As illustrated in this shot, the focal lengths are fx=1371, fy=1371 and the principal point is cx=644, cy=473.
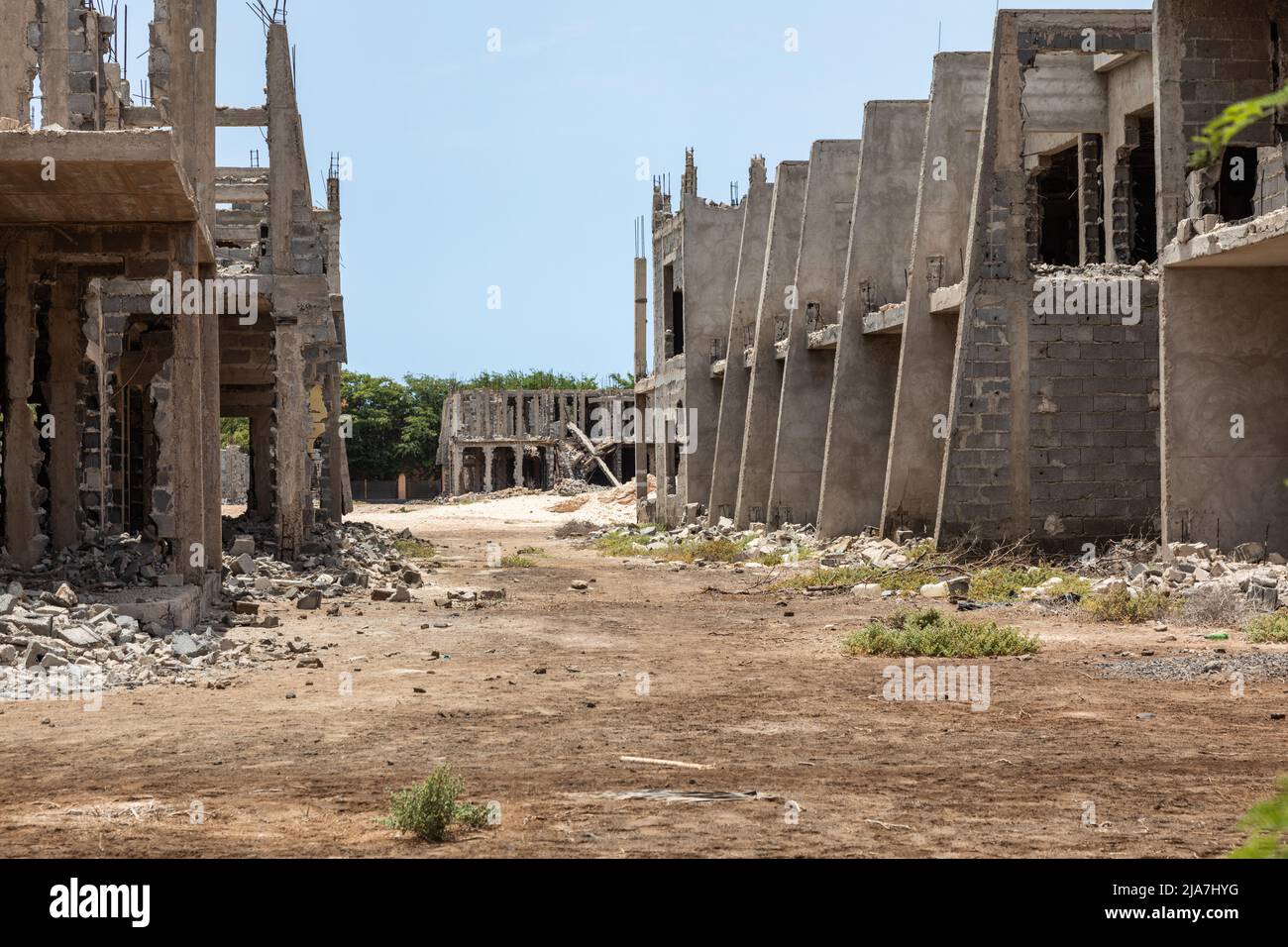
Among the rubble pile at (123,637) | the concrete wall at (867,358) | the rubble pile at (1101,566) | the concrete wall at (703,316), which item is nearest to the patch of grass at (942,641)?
the rubble pile at (1101,566)

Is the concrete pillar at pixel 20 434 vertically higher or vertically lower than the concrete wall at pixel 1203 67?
lower

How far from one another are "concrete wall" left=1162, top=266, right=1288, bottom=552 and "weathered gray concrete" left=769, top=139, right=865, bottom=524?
40.8 ft

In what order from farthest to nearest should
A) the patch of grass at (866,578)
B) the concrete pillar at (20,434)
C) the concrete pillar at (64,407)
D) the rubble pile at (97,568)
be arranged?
the patch of grass at (866,578), the concrete pillar at (64,407), the concrete pillar at (20,434), the rubble pile at (97,568)

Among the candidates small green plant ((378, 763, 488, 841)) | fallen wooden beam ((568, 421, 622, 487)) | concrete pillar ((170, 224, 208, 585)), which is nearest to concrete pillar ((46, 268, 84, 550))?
concrete pillar ((170, 224, 208, 585))

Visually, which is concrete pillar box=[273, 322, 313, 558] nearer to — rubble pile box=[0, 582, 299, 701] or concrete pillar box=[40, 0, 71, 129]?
concrete pillar box=[40, 0, 71, 129]

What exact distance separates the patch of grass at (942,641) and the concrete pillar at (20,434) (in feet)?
32.2

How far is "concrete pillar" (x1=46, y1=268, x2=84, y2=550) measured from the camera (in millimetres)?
17125

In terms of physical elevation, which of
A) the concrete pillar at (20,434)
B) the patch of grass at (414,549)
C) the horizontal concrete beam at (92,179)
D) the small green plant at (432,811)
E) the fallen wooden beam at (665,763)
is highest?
the horizontal concrete beam at (92,179)

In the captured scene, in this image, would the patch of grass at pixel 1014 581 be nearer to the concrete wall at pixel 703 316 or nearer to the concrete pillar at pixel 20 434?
the concrete pillar at pixel 20 434

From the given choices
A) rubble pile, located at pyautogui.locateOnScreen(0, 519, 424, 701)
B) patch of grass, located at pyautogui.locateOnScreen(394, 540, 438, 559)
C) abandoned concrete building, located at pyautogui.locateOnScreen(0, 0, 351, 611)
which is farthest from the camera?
patch of grass, located at pyautogui.locateOnScreen(394, 540, 438, 559)

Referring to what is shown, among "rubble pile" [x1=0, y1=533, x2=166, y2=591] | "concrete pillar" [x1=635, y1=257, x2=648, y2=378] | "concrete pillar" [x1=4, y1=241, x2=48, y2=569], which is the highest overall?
"concrete pillar" [x1=635, y1=257, x2=648, y2=378]

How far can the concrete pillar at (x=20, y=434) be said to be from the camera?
16.2 metres

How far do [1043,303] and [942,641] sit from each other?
9308 millimetres
